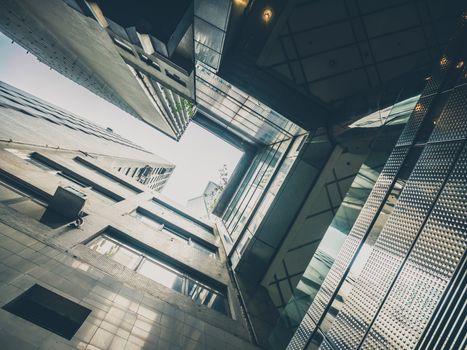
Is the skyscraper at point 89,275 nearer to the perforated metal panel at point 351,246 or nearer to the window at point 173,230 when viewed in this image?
the window at point 173,230

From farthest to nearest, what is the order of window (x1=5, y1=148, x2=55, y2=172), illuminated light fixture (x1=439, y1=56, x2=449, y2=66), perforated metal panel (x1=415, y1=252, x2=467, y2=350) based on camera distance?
window (x1=5, y1=148, x2=55, y2=172), illuminated light fixture (x1=439, y1=56, x2=449, y2=66), perforated metal panel (x1=415, y1=252, x2=467, y2=350)

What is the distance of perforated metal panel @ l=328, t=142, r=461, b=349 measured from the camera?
4176 mm

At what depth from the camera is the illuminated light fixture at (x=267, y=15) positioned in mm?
8500

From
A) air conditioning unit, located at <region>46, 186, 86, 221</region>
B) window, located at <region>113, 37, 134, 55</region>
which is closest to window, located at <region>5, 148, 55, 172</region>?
air conditioning unit, located at <region>46, 186, 86, 221</region>

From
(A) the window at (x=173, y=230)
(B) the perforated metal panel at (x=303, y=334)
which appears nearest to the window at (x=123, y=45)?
(A) the window at (x=173, y=230)

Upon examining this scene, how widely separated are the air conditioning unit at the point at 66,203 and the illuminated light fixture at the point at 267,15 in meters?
8.20

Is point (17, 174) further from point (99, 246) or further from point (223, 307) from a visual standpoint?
point (223, 307)

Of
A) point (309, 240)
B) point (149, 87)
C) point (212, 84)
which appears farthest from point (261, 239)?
point (149, 87)

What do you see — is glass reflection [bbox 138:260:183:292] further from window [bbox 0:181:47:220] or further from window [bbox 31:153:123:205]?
window [bbox 31:153:123:205]

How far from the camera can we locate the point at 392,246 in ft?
14.6

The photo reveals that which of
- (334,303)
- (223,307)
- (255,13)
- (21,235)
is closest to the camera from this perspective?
(334,303)

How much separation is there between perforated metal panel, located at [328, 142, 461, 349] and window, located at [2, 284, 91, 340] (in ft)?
16.1

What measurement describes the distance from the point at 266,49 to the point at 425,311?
9.01 m

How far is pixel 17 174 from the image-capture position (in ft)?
32.1
